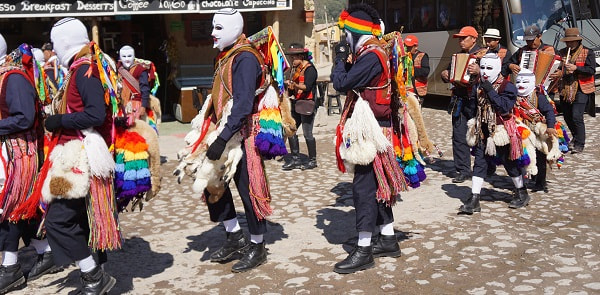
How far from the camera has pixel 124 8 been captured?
1250 cm

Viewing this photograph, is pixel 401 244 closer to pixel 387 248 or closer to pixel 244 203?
pixel 387 248

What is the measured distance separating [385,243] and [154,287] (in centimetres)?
186

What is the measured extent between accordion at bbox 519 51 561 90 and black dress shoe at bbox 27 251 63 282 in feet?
17.9

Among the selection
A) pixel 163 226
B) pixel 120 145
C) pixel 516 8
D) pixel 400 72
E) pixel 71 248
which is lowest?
pixel 163 226

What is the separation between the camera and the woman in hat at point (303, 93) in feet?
27.6

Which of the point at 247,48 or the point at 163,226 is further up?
the point at 247,48

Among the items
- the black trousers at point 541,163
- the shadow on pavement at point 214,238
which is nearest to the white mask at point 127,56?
the shadow on pavement at point 214,238

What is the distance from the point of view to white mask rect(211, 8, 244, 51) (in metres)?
4.66

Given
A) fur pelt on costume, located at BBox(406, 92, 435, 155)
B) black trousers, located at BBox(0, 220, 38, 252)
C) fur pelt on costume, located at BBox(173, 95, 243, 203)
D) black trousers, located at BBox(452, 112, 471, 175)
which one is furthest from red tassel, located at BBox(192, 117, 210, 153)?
black trousers, located at BBox(452, 112, 471, 175)

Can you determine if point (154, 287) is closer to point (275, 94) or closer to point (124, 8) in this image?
point (275, 94)

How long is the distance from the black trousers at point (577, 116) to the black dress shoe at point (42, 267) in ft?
24.2

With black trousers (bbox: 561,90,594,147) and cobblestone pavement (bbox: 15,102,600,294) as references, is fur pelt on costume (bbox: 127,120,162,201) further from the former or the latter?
black trousers (bbox: 561,90,594,147)

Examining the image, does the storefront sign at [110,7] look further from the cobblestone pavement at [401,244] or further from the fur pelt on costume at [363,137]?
the fur pelt on costume at [363,137]

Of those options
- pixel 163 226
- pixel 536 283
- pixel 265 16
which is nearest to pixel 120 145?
pixel 163 226
